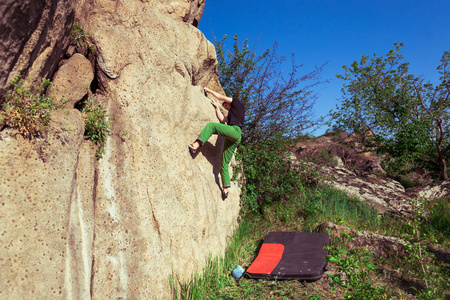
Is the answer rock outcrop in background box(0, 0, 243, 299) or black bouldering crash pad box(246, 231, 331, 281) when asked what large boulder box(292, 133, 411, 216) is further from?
rock outcrop in background box(0, 0, 243, 299)

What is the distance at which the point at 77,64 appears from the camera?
3.45 meters

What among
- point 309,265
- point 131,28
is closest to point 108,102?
point 131,28

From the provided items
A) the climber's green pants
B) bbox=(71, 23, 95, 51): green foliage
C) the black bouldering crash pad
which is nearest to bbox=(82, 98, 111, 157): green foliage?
bbox=(71, 23, 95, 51): green foliage

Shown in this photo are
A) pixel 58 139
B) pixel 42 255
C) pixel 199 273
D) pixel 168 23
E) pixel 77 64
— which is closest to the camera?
pixel 42 255

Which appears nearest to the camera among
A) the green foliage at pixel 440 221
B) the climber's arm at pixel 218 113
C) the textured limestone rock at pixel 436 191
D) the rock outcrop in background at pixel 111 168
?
the rock outcrop in background at pixel 111 168

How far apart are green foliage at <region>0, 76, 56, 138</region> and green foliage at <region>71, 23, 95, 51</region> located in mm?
1059

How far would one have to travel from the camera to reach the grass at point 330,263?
10.7 ft

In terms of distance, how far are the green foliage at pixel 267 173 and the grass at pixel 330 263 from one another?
225 mm

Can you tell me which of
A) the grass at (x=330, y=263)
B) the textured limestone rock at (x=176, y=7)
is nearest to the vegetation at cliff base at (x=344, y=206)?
the grass at (x=330, y=263)

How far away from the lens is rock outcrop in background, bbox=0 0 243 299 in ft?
8.10

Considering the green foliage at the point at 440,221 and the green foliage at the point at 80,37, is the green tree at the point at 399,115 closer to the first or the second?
the green foliage at the point at 440,221

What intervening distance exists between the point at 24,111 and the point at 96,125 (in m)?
0.75

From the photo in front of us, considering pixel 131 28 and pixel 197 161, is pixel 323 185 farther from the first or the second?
pixel 131 28

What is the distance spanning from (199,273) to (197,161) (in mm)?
1689
